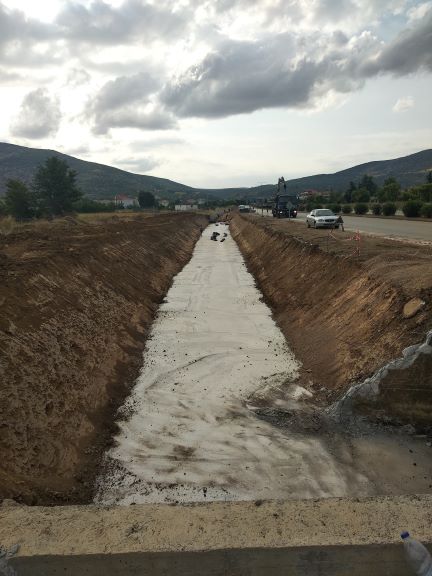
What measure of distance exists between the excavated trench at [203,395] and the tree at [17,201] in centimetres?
5680

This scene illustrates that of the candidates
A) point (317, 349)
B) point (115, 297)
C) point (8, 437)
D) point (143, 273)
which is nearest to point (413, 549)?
point (8, 437)

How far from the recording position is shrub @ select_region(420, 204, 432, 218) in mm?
39138

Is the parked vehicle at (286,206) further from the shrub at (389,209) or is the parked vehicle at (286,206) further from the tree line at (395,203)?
the shrub at (389,209)

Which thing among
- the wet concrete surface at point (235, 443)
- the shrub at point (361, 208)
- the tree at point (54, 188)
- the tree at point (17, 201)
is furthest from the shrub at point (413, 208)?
the tree at point (54, 188)

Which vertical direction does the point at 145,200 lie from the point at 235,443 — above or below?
above

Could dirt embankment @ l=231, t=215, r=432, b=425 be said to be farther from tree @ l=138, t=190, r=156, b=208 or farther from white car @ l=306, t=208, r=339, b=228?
tree @ l=138, t=190, r=156, b=208

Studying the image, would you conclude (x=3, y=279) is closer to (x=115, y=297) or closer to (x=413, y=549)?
(x=115, y=297)

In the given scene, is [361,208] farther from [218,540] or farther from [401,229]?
[218,540]

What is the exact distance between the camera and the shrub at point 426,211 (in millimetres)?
39138

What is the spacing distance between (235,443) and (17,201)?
6788 cm

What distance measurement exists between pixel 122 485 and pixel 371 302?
720cm

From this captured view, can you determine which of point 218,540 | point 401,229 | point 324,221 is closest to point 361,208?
point 324,221

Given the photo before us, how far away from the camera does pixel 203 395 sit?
31.5 feet

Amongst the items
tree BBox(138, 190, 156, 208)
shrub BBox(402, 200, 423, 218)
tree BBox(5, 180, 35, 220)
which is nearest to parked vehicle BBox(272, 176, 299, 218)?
shrub BBox(402, 200, 423, 218)
